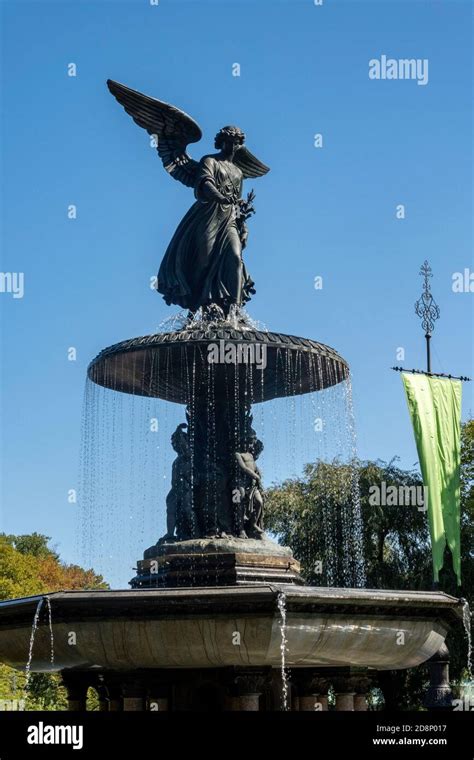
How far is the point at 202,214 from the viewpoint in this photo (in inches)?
784

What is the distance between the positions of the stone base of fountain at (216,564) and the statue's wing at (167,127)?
20.0ft

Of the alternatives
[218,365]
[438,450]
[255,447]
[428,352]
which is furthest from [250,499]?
[428,352]

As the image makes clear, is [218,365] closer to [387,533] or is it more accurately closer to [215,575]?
[215,575]

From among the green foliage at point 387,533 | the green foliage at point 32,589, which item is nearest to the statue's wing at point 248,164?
the green foliage at point 32,589

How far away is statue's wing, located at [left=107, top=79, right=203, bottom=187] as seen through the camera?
20453 mm

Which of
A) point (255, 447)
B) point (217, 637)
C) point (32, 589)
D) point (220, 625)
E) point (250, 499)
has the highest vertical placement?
point (32, 589)

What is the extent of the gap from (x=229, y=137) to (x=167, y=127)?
113 cm

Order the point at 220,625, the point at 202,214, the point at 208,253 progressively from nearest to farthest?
1. the point at 220,625
2. the point at 208,253
3. the point at 202,214

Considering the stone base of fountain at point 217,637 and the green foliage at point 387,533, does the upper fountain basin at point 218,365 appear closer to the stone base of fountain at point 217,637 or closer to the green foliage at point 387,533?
the stone base of fountain at point 217,637

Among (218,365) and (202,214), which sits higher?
(202,214)

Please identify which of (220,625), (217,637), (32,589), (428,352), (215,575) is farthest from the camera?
(32,589)

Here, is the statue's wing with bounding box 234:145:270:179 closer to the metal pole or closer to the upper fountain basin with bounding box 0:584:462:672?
the upper fountain basin with bounding box 0:584:462:672

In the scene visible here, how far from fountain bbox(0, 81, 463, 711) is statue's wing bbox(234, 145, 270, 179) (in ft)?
0.07

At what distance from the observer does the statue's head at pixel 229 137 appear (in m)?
20.2
